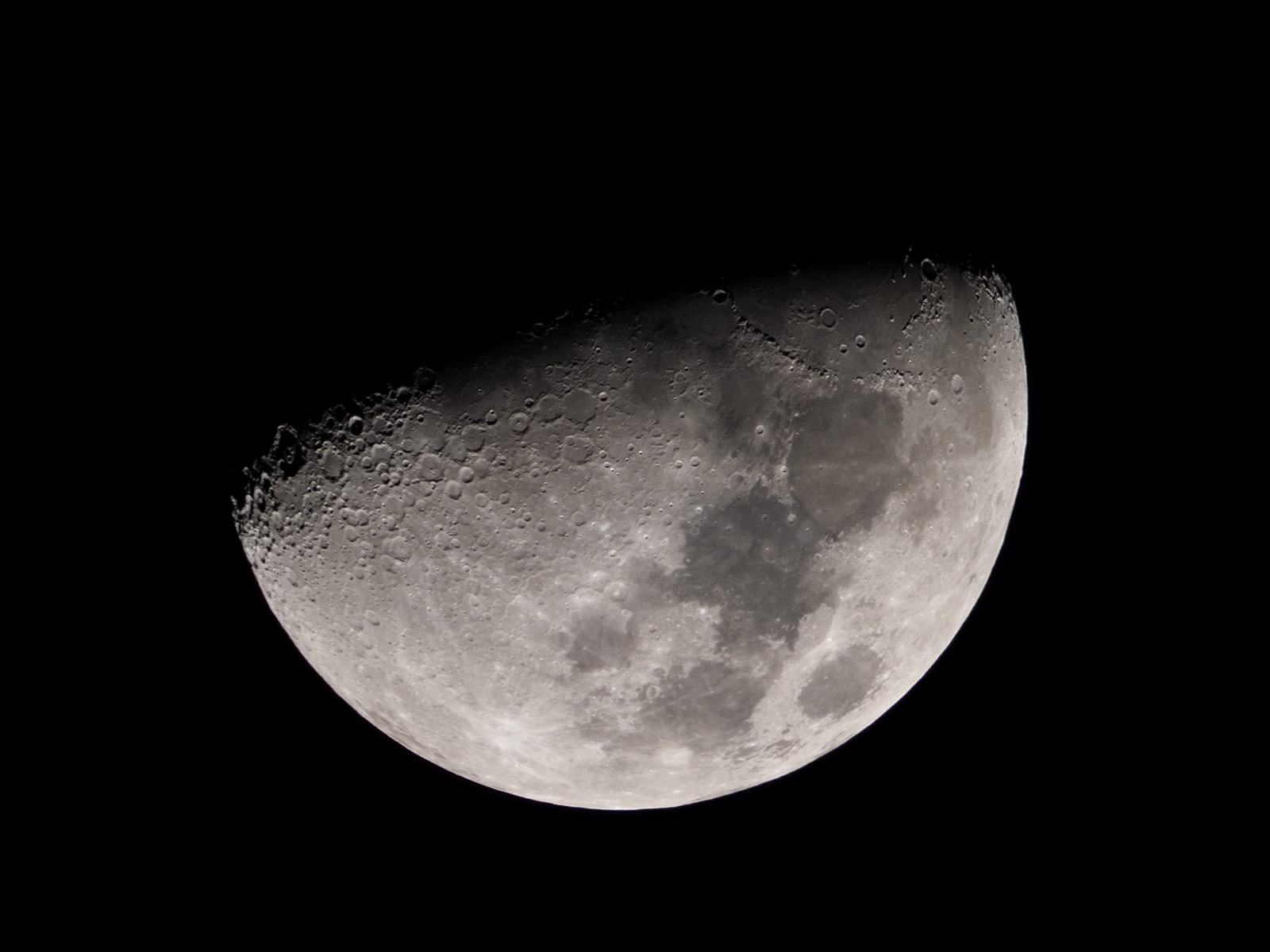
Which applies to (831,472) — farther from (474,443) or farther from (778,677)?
(474,443)

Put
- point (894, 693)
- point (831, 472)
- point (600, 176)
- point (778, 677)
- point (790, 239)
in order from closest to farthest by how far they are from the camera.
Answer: point (600, 176), point (790, 239), point (831, 472), point (778, 677), point (894, 693)

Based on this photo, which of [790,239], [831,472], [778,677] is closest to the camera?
[790,239]

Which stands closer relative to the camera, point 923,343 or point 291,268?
point 291,268

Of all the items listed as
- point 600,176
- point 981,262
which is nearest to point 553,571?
point 600,176

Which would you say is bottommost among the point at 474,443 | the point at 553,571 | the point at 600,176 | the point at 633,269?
the point at 553,571

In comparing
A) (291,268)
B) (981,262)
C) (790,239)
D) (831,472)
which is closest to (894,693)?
(831,472)

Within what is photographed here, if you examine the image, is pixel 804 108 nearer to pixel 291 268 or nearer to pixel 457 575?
pixel 291 268

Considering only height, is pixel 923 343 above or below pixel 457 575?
above
